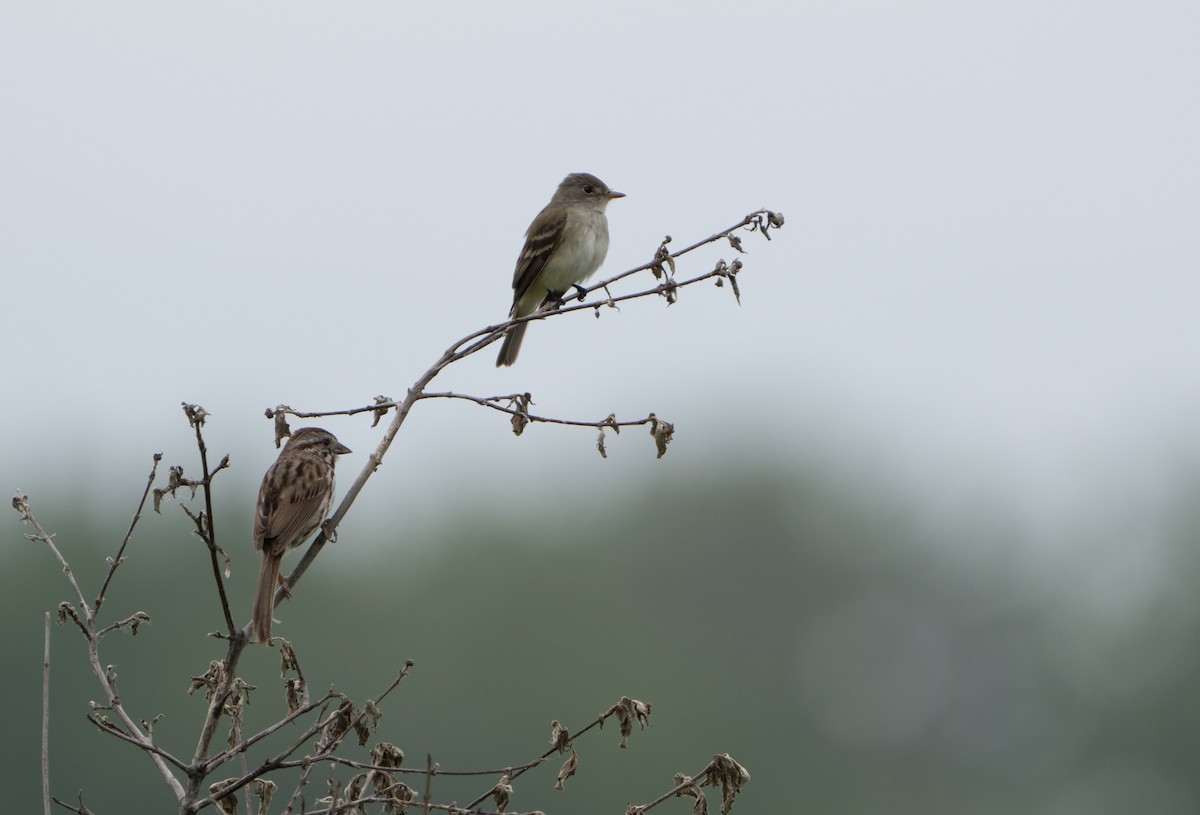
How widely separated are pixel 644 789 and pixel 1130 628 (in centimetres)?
2223

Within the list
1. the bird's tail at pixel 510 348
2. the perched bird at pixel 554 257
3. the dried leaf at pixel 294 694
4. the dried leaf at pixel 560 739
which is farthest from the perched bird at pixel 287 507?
the perched bird at pixel 554 257

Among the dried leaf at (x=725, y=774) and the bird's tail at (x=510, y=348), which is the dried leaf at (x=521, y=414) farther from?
the bird's tail at (x=510, y=348)

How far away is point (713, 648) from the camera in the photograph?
2211 inches

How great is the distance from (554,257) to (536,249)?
15cm

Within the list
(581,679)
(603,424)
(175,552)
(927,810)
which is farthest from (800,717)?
(603,424)

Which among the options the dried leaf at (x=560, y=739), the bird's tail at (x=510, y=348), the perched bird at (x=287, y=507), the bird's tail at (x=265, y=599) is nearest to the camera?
the dried leaf at (x=560, y=739)

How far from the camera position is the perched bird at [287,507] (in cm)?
627

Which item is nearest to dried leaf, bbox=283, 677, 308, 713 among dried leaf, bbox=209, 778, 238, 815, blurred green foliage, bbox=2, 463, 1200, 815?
dried leaf, bbox=209, 778, 238, 815

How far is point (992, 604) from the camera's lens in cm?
6006

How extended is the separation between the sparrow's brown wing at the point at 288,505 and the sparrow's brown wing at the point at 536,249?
4616 millimetres

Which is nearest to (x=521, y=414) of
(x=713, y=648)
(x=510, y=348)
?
(x=510, y=348)

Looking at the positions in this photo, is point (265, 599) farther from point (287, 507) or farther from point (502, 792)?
point (502, 792)

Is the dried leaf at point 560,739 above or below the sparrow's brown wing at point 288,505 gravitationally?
below

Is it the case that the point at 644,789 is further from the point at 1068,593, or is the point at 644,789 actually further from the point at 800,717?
the point at 1068,593
